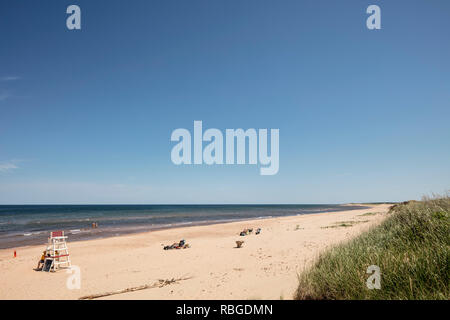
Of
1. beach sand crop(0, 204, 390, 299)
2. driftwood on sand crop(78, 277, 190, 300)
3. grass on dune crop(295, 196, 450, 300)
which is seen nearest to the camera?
grass on dune crop(295, 196, 450, 300)

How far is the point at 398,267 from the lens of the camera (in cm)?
493

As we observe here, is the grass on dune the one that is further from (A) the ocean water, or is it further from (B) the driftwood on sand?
(A) the ocean water

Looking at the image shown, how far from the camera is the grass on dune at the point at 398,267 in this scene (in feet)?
14.7

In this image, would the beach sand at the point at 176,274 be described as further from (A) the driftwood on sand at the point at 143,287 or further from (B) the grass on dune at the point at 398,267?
(B) the grass on dune at the point at 398,267

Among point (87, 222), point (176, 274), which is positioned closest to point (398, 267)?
point (176, 274)

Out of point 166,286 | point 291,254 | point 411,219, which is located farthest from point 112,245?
point 411,219

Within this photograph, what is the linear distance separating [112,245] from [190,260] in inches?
406

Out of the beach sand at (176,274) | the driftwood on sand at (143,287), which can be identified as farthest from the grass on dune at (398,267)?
the driftwood on sand at (143,287)

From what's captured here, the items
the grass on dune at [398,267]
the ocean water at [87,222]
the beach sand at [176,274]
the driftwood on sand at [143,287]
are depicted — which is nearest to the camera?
the grass on dune at [398,267]

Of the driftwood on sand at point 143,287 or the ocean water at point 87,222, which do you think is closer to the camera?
the driftwood on sand at point 143,287

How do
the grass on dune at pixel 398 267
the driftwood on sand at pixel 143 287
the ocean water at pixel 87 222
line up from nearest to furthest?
the grass on dune at pixel 398 267 → the driftwood on sand at pixel 143 287 → the ocean water at pixel 87 222

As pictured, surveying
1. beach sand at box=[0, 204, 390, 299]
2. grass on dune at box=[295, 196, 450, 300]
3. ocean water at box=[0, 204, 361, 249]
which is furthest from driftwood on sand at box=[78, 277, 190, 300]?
ocean water at box=[0, 204, 361, 249]

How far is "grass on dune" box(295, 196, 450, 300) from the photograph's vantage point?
14.7 feet
